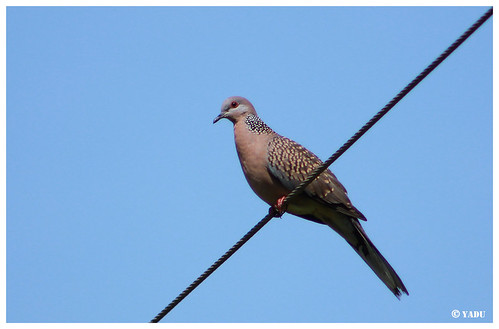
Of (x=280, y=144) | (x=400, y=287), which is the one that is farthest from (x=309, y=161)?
(x=400, y=287)

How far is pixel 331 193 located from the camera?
6.22 metres

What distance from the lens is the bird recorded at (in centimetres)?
612

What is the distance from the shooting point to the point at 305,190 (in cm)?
613

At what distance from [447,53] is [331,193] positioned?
99.9 inches

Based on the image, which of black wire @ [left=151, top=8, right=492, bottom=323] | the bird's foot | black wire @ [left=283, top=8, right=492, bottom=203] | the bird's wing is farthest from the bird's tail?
black wire @ [left=283, top=8, right=492, bottom=203]

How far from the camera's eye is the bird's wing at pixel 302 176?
6.17m

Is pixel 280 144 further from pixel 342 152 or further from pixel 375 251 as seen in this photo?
pixel 342 152

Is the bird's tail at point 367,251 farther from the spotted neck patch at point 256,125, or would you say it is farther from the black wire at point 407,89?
the black wire at point 407,89

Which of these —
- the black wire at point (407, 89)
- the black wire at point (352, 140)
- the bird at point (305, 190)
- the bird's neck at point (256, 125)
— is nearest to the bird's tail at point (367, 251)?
the bird at point (305, 190)

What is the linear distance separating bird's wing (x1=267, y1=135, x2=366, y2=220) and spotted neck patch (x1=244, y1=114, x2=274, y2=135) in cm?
18

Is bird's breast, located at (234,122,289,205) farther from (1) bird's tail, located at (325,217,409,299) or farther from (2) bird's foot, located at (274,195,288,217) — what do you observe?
(1) bird's tail, located at (325,217,409,299)

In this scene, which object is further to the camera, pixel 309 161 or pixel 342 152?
pixel 309 161

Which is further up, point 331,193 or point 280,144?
point 280,144
